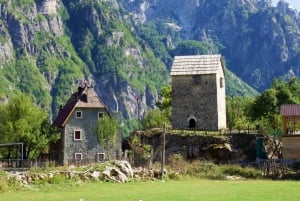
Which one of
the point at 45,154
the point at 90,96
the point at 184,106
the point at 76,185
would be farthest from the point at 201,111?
the point at 76,185

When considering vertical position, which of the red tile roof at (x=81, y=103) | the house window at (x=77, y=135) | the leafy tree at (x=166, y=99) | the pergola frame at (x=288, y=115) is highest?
the leafy tree at (x=166, y=99)

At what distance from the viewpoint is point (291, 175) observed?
51.1 m

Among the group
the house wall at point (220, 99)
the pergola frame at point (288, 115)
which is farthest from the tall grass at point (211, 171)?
the house wall at point (220, 99)

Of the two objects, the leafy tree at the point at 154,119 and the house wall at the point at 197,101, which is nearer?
the house wall at the point at 197,101

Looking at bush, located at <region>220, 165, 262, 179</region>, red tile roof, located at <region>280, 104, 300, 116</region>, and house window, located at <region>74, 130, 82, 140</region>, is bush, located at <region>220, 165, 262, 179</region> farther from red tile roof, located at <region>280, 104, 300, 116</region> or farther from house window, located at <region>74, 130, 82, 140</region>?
house window, located at <region>74, 130, 82, 140</region>

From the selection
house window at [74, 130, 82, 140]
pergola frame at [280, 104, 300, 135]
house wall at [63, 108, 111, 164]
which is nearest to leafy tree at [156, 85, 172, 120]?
house wall at [63, 108, 111, 164]

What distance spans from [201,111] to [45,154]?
21.1 meters

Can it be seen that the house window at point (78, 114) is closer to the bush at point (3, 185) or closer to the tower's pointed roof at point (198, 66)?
the tower's pointed roof at point (198, 66)

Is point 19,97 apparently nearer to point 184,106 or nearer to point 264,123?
point 184,106

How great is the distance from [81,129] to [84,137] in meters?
1.16

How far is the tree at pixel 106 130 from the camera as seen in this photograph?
72.4 m

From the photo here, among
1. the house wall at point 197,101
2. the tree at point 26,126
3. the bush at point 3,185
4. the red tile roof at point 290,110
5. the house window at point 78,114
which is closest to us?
the bush at point 3,185

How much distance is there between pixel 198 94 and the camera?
7194 centimetres

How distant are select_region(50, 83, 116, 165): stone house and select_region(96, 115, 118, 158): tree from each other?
181 centimetres
